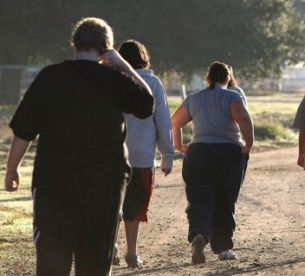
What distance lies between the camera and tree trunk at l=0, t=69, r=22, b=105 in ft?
132

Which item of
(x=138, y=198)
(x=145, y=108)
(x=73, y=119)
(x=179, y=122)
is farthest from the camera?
(x=179, y=122)

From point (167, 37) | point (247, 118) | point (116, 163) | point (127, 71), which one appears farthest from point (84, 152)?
point (167, 37)

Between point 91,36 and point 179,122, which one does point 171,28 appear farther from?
point 91,36

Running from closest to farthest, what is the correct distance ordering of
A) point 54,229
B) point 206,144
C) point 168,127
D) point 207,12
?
point 54,229 → point 168,127 → point 206,144 → point 207,12

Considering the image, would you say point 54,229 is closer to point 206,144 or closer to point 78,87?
point 78,87

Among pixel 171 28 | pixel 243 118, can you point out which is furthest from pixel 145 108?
pixel 171 28

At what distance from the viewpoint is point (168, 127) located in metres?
8.43

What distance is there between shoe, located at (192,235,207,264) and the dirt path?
0.25 ft

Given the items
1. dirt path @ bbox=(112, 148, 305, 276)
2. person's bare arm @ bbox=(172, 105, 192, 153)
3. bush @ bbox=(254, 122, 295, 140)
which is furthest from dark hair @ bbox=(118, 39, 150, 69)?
bush @ bbox=(254, 122, 295, 140)

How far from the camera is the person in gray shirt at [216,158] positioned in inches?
355

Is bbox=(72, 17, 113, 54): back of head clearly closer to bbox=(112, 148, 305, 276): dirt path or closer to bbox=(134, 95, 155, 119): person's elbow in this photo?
bbox=(134, 95, 155, 119): person's elbow

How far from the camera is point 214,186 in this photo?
916cm

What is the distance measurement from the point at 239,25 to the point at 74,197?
30.5 m

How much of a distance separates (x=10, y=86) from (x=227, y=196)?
32919mm
